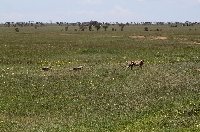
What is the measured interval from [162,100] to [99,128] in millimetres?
7070

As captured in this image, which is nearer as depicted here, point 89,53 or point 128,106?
point 128,106

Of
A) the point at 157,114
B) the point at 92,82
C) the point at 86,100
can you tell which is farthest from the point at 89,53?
the point at 157,114

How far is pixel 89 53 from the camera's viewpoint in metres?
54.4

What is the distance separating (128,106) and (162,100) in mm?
2501

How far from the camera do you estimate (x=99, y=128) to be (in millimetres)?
21562

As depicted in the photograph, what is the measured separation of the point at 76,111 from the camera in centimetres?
2523

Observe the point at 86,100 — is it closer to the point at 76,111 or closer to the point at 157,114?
the point at 76,111

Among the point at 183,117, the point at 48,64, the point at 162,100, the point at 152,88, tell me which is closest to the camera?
the point at 183,117

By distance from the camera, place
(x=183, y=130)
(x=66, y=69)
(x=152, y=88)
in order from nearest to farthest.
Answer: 1. (x=183, y=130)
2. (x=152, y=88)
3. (x=66, y=69)

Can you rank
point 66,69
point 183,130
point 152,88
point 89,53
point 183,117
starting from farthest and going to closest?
point 89,53, point 66,69, point 152,88, point 183,117, point 183,130

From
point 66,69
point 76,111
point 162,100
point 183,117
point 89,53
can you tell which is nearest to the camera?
point 183,117

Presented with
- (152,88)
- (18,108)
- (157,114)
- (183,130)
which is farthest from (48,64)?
(183,130)

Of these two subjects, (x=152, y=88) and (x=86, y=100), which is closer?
(x=86, y=100)

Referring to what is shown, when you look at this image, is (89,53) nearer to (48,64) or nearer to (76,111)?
(48,64)
